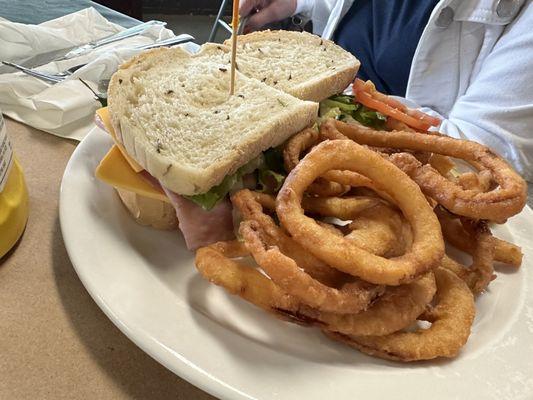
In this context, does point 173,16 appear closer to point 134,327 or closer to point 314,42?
point 314,42

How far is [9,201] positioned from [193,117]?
50 centimetres

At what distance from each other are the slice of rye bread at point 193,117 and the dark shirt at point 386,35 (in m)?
1.01

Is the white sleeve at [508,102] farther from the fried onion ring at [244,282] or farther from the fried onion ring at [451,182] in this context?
the fried onion ring at [244,282]

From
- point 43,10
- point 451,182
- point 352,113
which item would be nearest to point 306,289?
point 451,182

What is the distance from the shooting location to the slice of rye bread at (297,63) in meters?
1.60

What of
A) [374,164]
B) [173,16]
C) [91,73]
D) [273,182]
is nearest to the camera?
[374,164]

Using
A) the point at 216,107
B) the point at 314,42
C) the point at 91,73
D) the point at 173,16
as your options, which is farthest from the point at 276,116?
the point at 173,16

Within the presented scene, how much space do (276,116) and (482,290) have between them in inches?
26.0

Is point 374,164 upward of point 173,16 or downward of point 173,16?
upward

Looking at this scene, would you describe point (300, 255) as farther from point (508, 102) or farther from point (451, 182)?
point (508, 102)

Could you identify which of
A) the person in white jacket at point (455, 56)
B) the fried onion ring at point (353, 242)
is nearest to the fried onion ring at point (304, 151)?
the fried onion ring at point (353, 242)

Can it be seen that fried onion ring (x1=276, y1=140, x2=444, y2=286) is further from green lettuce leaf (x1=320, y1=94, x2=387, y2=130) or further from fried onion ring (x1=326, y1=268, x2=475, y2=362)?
green lettuce leaf (x1=320, y1=94, x2=387, y2=130)

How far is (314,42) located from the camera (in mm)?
1864

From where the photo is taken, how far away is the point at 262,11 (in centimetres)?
261
